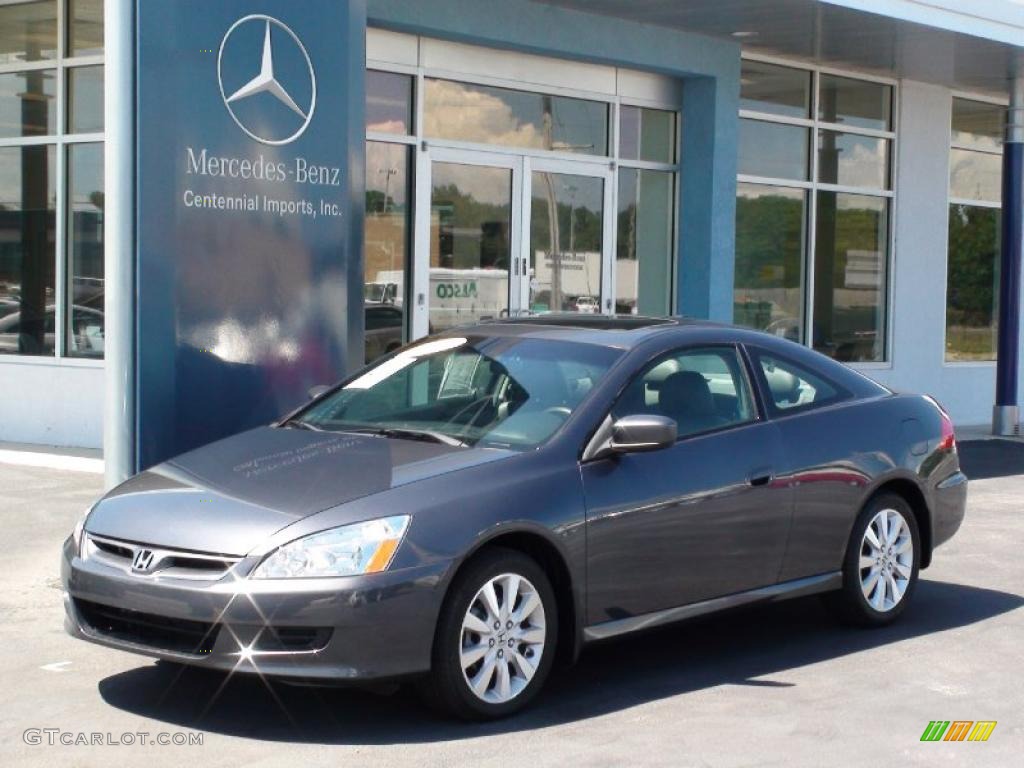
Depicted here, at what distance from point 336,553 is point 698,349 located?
7.50 ft

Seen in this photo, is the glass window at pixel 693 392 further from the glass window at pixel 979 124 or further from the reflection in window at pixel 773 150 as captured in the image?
the glass window at pixel 979 124

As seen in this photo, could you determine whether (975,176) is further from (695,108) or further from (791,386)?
(791,386)

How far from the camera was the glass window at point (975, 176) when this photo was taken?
744 inches

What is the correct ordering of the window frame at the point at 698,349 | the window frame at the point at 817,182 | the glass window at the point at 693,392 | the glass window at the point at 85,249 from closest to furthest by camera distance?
the window frame at the point at 698,349 < the glass window at the point at 693,392 < the glass window at the point at 85,249 < the window frame at the point at 817,182

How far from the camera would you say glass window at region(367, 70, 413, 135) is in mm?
13109

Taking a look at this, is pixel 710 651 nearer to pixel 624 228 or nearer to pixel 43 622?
pixel 43 622

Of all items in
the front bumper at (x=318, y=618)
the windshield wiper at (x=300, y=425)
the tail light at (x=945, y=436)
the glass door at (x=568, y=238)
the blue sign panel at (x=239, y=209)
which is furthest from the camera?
the glass door at (x=568, y=238)

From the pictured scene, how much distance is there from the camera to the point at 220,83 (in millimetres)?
8641

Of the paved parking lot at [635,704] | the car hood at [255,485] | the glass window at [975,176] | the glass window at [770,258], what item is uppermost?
the glass window at [975,176]

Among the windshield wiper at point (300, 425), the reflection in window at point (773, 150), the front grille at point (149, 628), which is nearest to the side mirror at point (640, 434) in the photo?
the windshield wiper at point (300, 425)

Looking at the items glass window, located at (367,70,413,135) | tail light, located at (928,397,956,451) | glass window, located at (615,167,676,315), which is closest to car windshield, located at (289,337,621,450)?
tail light, located at (928,397,956,451)

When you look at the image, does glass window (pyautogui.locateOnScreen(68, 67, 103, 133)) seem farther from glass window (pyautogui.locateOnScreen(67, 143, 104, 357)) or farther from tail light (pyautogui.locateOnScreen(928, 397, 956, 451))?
tail light (pyautogui.locateOnScreen(928, 397, 956, 451))

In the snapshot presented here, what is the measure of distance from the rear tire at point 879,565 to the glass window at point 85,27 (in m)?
8.55

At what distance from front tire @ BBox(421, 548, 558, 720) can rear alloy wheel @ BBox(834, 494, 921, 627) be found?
2001 millimetres
